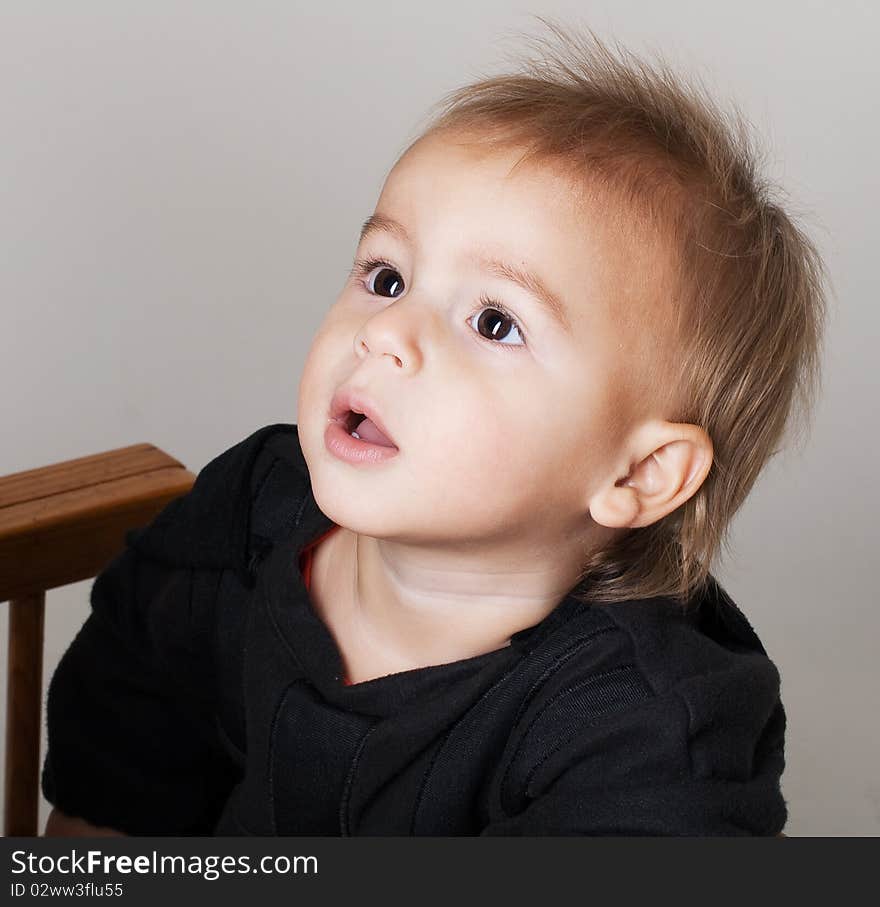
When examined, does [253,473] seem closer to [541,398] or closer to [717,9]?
[541,398]

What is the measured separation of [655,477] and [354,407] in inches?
7.0

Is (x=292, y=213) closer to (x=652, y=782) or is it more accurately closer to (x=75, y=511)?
(x=75, y=511)

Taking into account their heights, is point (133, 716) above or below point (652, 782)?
below

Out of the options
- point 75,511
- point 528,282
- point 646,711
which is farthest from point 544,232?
point 75,511

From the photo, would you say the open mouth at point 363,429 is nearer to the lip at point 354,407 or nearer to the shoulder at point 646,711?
the lip at point 354,407

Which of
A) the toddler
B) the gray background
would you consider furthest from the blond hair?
the gray background

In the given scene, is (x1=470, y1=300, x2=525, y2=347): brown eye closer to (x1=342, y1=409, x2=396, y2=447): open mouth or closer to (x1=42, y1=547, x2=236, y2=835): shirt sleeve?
(x1=342, y1=409, x2=396, y2=447): open mouth

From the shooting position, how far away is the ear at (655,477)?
91cm

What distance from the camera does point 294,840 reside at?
0.75 metres

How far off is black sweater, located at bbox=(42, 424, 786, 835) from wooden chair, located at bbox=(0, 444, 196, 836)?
0.06 ft

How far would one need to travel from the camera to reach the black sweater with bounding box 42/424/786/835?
0.86m

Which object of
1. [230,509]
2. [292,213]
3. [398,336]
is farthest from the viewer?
[292,213]

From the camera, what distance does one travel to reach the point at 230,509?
105cm

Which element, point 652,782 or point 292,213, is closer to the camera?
point 652,782
